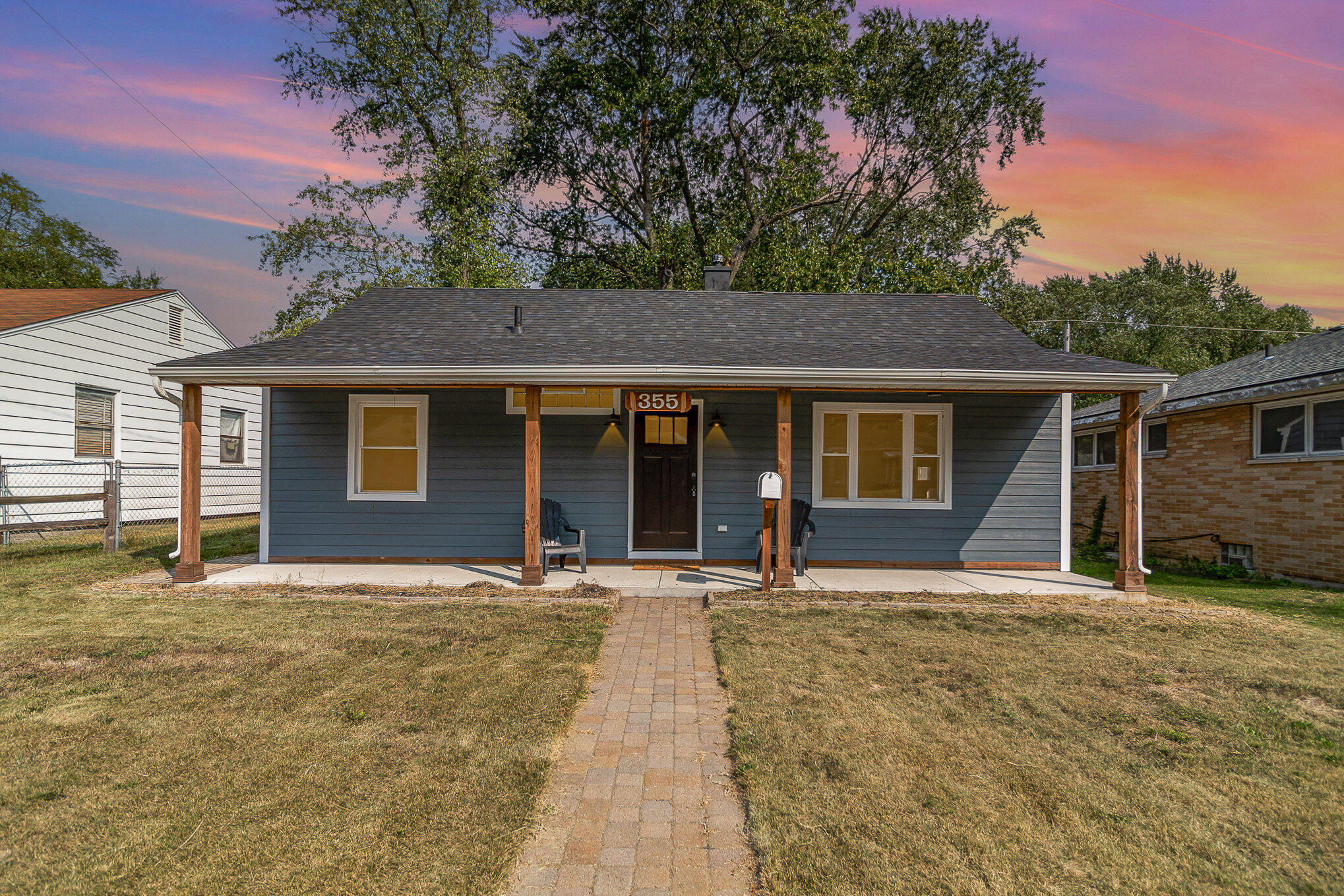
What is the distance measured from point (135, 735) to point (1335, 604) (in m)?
11.0

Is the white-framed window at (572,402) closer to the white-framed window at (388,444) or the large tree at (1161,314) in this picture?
the white-framed window at (388,444)

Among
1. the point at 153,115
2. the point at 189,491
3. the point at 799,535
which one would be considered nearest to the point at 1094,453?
the point at 799,535

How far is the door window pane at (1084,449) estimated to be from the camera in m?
14.6

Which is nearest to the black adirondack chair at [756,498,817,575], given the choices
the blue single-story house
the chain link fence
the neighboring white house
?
the blue single-story house

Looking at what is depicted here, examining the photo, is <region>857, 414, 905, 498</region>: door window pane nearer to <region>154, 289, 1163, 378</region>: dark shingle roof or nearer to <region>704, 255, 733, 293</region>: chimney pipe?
<region>154, 289, 1163, 378</region>: dark shingle roof

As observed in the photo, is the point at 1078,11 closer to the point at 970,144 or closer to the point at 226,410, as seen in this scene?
the point at 970,144

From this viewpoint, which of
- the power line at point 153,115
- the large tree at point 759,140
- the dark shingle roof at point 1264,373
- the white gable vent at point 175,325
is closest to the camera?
the dark shingle roof at point 1264,373

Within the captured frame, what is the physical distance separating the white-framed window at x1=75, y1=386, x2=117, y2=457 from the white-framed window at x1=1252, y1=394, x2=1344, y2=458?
20.1 metres

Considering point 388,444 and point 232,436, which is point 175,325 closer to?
point 232,436

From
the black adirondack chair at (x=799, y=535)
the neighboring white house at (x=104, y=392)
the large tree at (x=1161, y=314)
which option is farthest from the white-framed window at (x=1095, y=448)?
the neighboring white house at (x=104, y=392)

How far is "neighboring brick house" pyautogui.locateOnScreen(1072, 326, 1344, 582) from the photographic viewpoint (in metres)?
8.78

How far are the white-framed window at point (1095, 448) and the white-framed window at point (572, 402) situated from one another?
10.9m

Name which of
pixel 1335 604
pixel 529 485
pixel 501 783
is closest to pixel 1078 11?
pixel 1335 604

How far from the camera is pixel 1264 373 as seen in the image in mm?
10484
